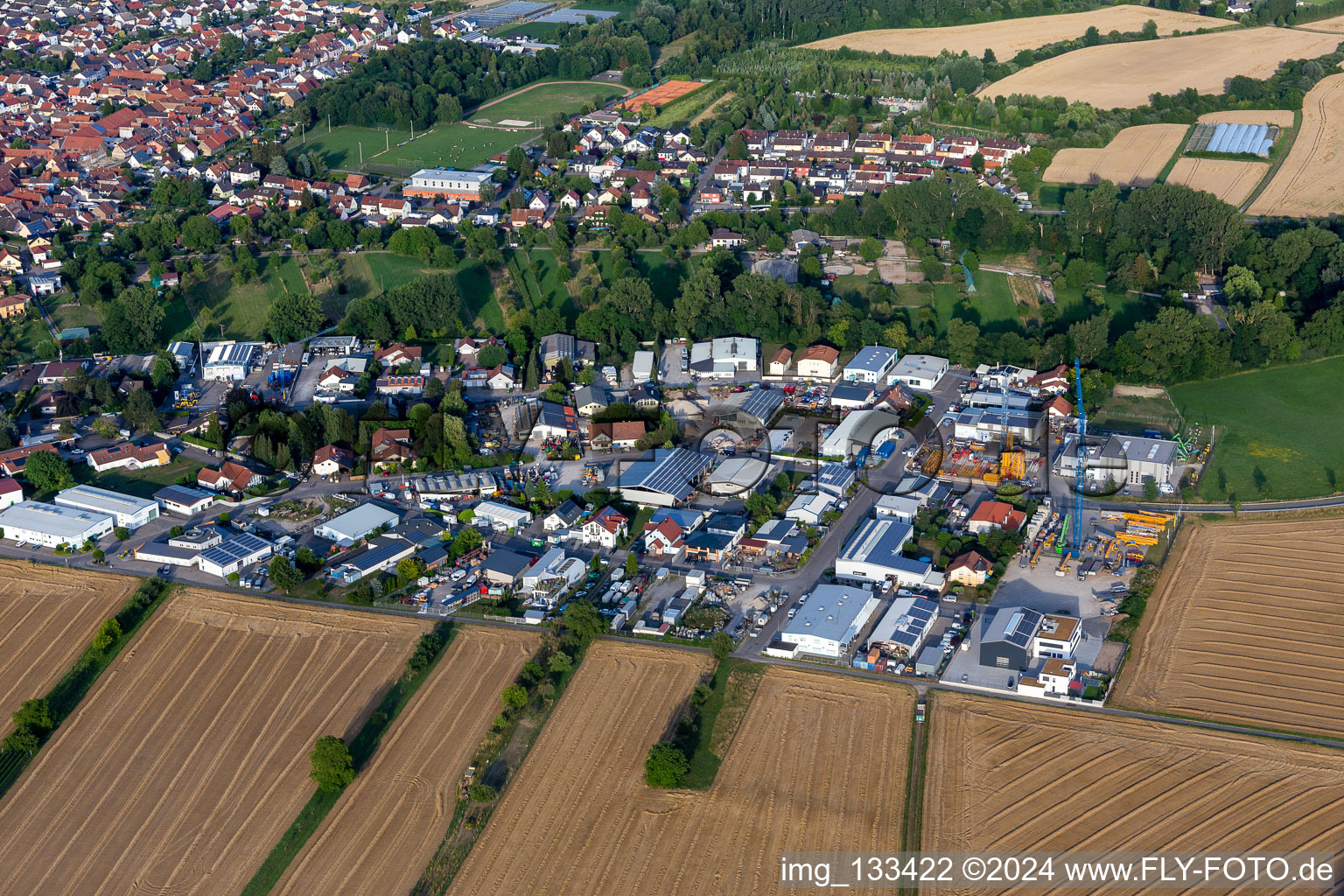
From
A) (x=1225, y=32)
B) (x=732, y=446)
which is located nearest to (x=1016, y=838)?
(x=732, y=446)

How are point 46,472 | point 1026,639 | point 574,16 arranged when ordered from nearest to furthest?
point 1026,639, point 46,472, point 574,16

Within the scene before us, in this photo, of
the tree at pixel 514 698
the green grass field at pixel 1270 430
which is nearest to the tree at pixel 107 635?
the tree at pixel 514 698

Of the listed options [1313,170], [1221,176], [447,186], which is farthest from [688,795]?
[1313,170]

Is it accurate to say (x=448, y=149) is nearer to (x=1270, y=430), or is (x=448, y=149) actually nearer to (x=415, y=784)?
(x=1270, y=430)

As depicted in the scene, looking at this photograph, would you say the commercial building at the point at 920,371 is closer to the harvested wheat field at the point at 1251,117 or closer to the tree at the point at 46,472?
the tree at the point at 46,472

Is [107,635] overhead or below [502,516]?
overhead

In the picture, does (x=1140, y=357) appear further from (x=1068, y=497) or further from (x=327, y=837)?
(x=327, y=837)

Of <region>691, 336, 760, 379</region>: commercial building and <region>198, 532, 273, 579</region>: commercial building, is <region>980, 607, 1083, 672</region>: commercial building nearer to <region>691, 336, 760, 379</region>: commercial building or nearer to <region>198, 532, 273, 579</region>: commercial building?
<region>691, 336, 760, 379</region>: commercial building
